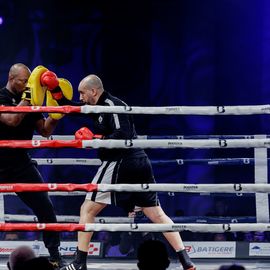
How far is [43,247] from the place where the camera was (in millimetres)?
6746

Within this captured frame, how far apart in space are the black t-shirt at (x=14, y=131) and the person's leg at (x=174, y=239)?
963 millimetres

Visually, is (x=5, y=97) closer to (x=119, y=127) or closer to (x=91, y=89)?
(x=91, y=89)

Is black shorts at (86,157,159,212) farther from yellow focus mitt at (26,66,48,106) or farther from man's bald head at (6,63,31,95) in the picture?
man's bald head at (6,63,31,95)

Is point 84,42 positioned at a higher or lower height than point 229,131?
higher

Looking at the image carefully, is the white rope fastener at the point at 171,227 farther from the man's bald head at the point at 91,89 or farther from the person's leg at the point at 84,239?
the man's bald head at the point at 91,89

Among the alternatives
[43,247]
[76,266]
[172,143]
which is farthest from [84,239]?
[43,247]

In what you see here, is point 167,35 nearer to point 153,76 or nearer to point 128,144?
point 153,76

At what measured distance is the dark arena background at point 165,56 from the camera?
29.2 ft

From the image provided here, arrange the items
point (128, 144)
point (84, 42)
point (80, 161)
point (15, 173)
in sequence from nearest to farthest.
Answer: point (128, 144), point (15, 173), point (80, 161), point (84, 42)

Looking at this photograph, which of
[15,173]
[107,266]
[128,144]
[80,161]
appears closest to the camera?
A: [128,144]

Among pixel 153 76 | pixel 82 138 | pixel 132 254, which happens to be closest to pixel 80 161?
pixel 132 254

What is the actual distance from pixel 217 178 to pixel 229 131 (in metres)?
0.54

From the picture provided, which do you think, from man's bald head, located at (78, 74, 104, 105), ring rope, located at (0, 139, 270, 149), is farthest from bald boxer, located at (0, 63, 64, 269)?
ring rope, located at (0, 139, 270, 149)

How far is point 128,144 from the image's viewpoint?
499cm
